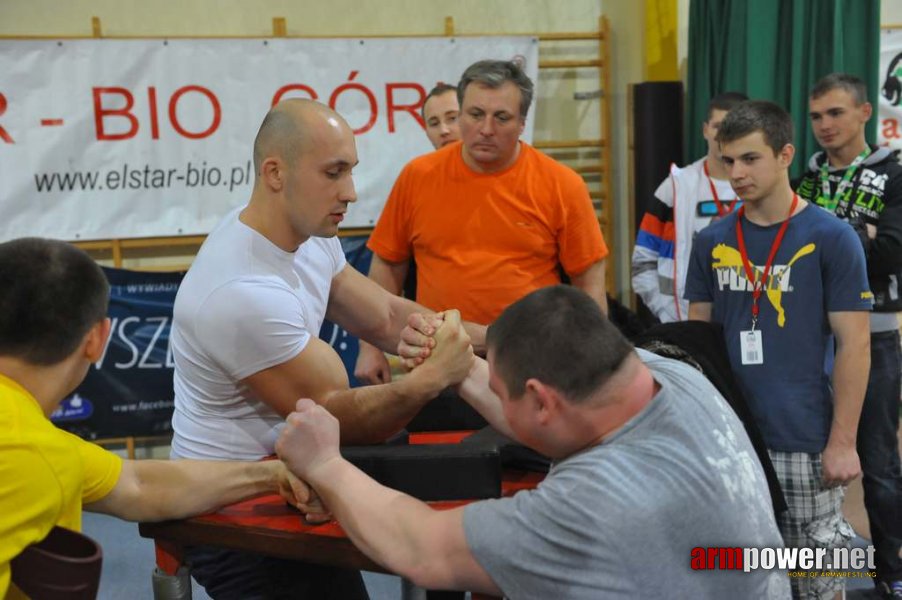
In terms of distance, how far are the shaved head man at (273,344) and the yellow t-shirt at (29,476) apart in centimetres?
44

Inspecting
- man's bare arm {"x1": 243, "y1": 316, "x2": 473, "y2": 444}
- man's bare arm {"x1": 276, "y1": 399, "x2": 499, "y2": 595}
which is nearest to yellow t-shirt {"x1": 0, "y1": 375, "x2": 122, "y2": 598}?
man's bare arm {"x1": 276, "y1": 399, "x2": 499, "y2": 595}

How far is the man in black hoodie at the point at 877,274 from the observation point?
3328mm

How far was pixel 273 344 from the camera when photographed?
6.46ft

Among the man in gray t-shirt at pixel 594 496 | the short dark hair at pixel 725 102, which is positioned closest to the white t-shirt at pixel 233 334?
the man in gray t-shirt at pixel 594 496

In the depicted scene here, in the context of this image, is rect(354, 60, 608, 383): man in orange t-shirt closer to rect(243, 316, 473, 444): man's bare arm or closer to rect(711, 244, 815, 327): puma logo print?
rect(711, 244, 815, 327): puma logo print

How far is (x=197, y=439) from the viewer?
2.11 m

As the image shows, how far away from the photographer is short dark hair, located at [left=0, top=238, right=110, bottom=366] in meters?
1.56

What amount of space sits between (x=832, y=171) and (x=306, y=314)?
225cm

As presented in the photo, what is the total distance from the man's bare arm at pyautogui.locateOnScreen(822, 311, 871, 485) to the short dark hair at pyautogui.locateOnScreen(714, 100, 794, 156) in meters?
0.53

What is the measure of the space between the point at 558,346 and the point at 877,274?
7.70ft

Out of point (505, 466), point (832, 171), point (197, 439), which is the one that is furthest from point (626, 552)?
point (832, 171)

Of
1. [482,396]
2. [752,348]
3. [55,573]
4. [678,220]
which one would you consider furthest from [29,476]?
[678,220]

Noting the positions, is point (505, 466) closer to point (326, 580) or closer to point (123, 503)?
point (326, 580)

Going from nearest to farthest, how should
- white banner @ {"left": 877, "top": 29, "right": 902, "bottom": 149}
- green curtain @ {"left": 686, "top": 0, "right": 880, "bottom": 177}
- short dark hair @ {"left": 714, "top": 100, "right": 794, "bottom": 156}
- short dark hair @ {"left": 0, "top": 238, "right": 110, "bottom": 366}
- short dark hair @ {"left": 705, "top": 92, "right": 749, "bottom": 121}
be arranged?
short dark hair @ {"left": 0, "top": 238, "right": 110, "bottom": 366} → short dark hair @ {"left": 714, "top": 100, "right": 794, "bottom": 156} → short dark hair @ {"left": 705, "top": 92, "right": 749, "bottom": 121} → green curtain @ {"left": 686, "top": 0, "right": 880, "bottom": 177} → white banner @ {"left": 877, "top": 29, "right": 902, "bottom": 149}
